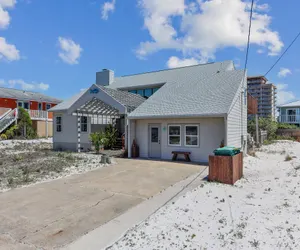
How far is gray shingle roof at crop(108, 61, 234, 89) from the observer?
19212mm

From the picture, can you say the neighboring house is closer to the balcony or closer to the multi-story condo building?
the multi-story condo building

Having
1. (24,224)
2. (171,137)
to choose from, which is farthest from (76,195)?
(171,137)

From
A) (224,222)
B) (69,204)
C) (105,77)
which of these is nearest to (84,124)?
(105,77)

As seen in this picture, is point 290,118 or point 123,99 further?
point 290,118

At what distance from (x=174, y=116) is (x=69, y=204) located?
7.70 meters

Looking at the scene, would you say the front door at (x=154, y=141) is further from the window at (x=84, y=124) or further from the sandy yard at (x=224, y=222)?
the window at (x=84, y=124)

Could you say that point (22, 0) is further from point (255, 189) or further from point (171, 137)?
point (255, 189)

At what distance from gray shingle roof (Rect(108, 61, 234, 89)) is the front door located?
20.3 ft

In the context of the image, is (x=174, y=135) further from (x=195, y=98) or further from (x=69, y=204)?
(x=69, y=204)

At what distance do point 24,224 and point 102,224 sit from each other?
148 cm

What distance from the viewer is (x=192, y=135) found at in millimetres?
12273

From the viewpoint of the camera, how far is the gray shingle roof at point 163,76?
63.0ft

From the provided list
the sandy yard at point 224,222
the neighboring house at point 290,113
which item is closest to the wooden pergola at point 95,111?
the sandy yard at point 224,222

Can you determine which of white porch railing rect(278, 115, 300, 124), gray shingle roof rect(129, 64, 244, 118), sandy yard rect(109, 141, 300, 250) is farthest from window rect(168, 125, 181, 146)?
white porch railing rect(278, 115, 300, 124)
